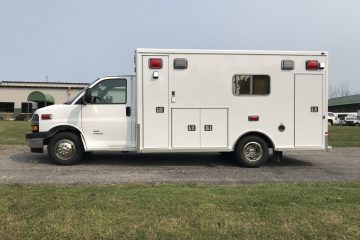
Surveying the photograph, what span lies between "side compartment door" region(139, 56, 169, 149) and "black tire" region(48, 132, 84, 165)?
1743 mm

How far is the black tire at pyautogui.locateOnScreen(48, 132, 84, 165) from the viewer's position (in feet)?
33.0

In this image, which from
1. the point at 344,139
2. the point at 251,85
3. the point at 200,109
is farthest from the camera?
the point at 344,139

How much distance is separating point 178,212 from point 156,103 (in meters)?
4.71

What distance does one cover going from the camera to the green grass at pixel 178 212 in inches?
182

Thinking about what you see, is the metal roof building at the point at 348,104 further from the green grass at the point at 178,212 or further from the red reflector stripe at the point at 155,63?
the green grass at the point at 178,212

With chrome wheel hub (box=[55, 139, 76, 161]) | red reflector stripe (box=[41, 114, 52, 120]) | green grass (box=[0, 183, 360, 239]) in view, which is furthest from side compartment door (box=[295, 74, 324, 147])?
red reflector stripe (box=[41, 114, 52, 120])

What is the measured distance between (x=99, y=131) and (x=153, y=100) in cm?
156

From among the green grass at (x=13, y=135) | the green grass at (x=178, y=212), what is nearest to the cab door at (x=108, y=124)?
the green grass at (x=178, y=212)

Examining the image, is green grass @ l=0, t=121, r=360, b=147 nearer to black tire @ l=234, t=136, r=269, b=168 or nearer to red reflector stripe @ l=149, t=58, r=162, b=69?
black tire @ l=234, t=136, r=269, b=168

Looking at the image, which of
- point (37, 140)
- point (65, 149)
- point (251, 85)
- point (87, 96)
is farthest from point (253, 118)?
point (37, 140)

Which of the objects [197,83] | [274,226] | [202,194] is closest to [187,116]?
[197,83]

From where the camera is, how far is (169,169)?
9.68 meters

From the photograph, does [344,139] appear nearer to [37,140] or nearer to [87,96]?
[87,96]

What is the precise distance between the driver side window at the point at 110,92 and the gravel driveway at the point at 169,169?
64.1 inches
